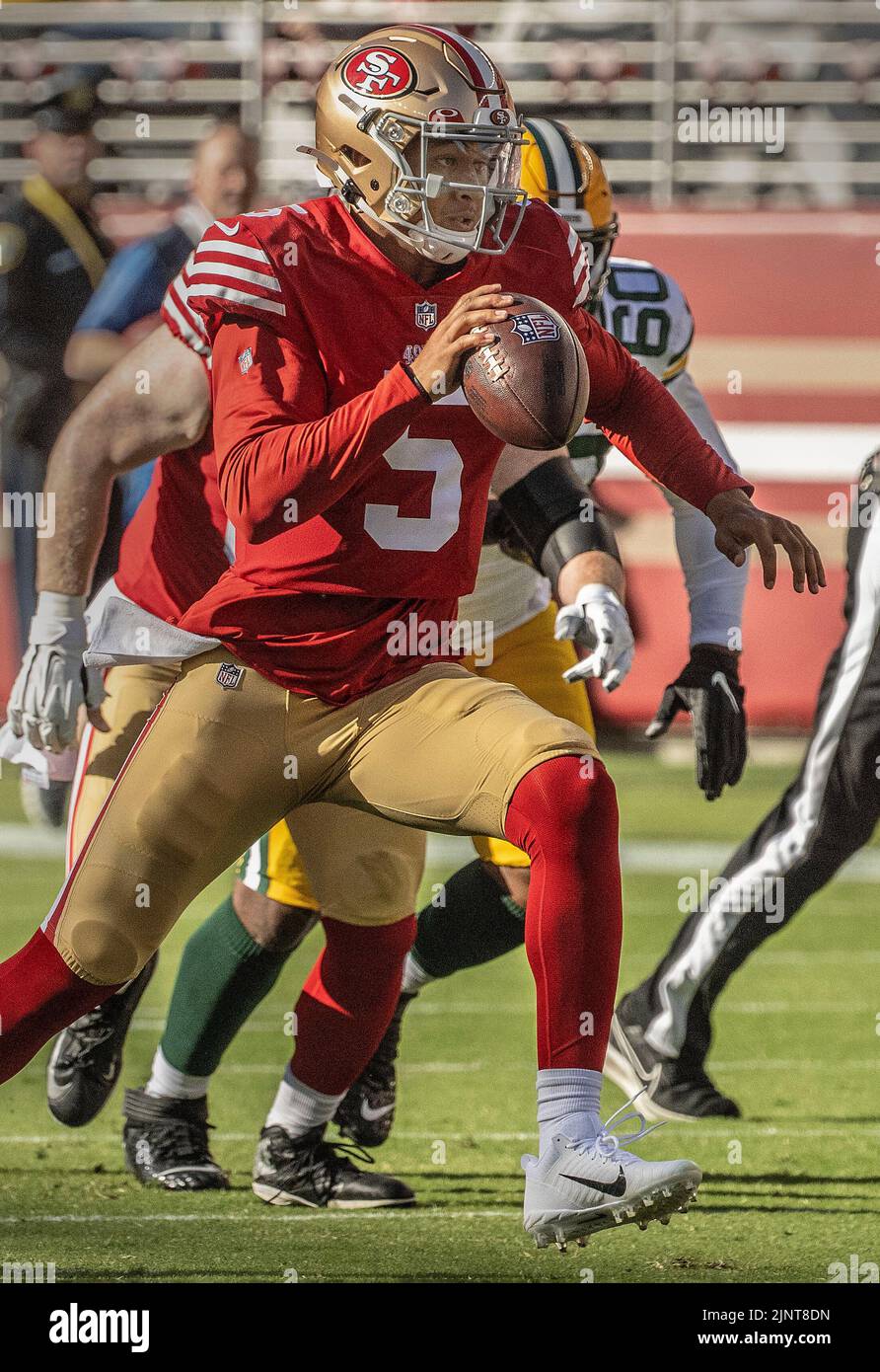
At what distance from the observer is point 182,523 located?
357 centimetres

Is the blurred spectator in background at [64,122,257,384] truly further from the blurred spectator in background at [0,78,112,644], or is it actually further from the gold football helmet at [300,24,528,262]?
the gold football helmet at [300,24,528,262]

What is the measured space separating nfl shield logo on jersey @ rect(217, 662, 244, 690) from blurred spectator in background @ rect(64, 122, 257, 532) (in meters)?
2.06

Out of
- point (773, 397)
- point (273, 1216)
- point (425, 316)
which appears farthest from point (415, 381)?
point (773, 397)

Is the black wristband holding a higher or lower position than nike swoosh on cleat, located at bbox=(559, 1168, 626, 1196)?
higher

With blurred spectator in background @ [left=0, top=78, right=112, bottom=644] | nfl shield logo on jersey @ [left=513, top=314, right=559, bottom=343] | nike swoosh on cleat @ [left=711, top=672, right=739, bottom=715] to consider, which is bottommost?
nike swoosh on cleat @ [left=711, top=672, right=739, bottom=715]

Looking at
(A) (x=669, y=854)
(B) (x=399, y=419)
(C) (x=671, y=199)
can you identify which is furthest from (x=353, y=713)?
(C) (x=671, y=199)

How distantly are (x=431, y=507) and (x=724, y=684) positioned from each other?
755 millimetres

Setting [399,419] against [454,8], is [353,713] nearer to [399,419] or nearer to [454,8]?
[399,419]

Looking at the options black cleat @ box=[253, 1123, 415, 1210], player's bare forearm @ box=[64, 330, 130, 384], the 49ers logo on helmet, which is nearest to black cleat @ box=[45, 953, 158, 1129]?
black cleat @ box=[253, 1123, 415, 1210]

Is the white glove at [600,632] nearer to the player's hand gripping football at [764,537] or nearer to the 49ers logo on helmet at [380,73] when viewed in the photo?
the player's hand gripping football at [764,537]

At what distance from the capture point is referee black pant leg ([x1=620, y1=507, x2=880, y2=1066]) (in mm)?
4156

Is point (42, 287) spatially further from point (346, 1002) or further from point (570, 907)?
point (570, 907)

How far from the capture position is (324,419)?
2748mm

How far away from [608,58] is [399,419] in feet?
25.9
